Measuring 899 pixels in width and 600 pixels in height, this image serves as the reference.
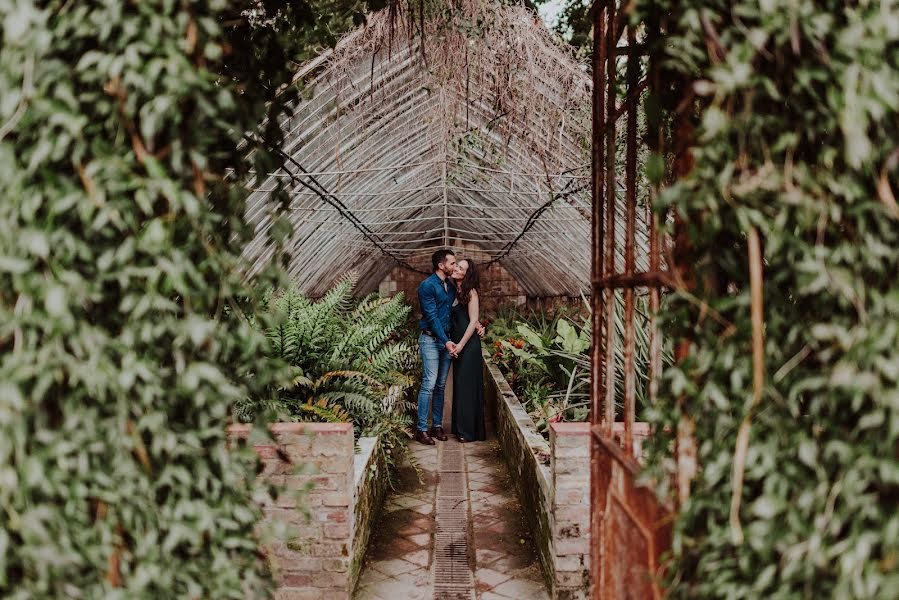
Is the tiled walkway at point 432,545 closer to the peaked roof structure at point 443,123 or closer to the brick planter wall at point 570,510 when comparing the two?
the brick planter wall at point 570,510

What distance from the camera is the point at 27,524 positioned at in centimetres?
126

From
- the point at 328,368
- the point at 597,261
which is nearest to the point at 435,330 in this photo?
the point at 328,368

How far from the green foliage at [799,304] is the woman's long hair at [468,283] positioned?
453 cm

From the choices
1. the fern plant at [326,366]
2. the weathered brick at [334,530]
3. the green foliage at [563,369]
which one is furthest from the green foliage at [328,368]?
the green foliage at [563,369]

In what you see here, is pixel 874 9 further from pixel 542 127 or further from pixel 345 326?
pixel 345 326

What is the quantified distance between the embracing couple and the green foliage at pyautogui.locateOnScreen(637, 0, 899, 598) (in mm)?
4320

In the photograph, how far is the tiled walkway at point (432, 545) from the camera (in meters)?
3.46

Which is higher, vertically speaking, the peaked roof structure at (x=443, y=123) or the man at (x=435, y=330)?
the peaked roof structure at (x=443, y=123)

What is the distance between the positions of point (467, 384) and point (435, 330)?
675mm

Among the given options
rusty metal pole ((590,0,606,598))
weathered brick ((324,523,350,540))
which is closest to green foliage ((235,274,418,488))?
weathered brick ((324,523,350,540))

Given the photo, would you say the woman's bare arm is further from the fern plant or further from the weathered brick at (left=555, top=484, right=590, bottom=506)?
the weathered brick at (left=555, top=484, right=590, bottom=506)

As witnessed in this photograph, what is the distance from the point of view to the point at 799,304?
146 centimetres

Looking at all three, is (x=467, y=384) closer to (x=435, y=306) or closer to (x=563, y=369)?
(x=435, y=306)

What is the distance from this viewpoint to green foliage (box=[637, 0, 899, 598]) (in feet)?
3.91
